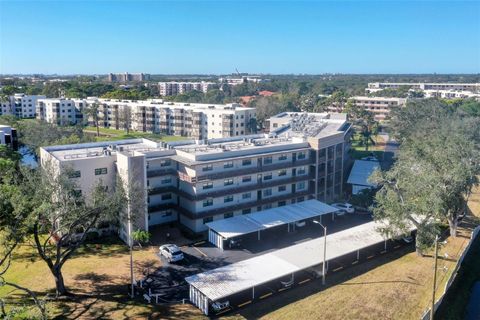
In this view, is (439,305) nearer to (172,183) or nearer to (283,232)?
(283,232)

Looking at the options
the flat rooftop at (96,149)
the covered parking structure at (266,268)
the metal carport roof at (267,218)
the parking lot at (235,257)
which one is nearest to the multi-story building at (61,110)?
the flat rooftop at (96,149)

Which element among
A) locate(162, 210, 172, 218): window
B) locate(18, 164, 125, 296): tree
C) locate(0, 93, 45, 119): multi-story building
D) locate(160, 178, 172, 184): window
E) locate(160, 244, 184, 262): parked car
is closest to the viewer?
locate(18, 164, 125, 296): tree

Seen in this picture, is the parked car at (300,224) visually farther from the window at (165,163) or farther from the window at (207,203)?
the window at (165,163)

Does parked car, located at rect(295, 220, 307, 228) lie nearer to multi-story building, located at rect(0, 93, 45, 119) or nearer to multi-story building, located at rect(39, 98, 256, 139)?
multi-story building, located at rect(39, 98, 256, 139)

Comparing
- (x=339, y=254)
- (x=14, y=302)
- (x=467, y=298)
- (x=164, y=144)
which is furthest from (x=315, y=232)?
(x=14, y=302)

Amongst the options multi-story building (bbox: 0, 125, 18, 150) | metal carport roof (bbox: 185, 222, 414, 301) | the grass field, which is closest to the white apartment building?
multi-story building (bbox: 0, 125, 18, 150)

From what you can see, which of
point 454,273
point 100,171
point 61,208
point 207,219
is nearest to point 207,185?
point 207,219
